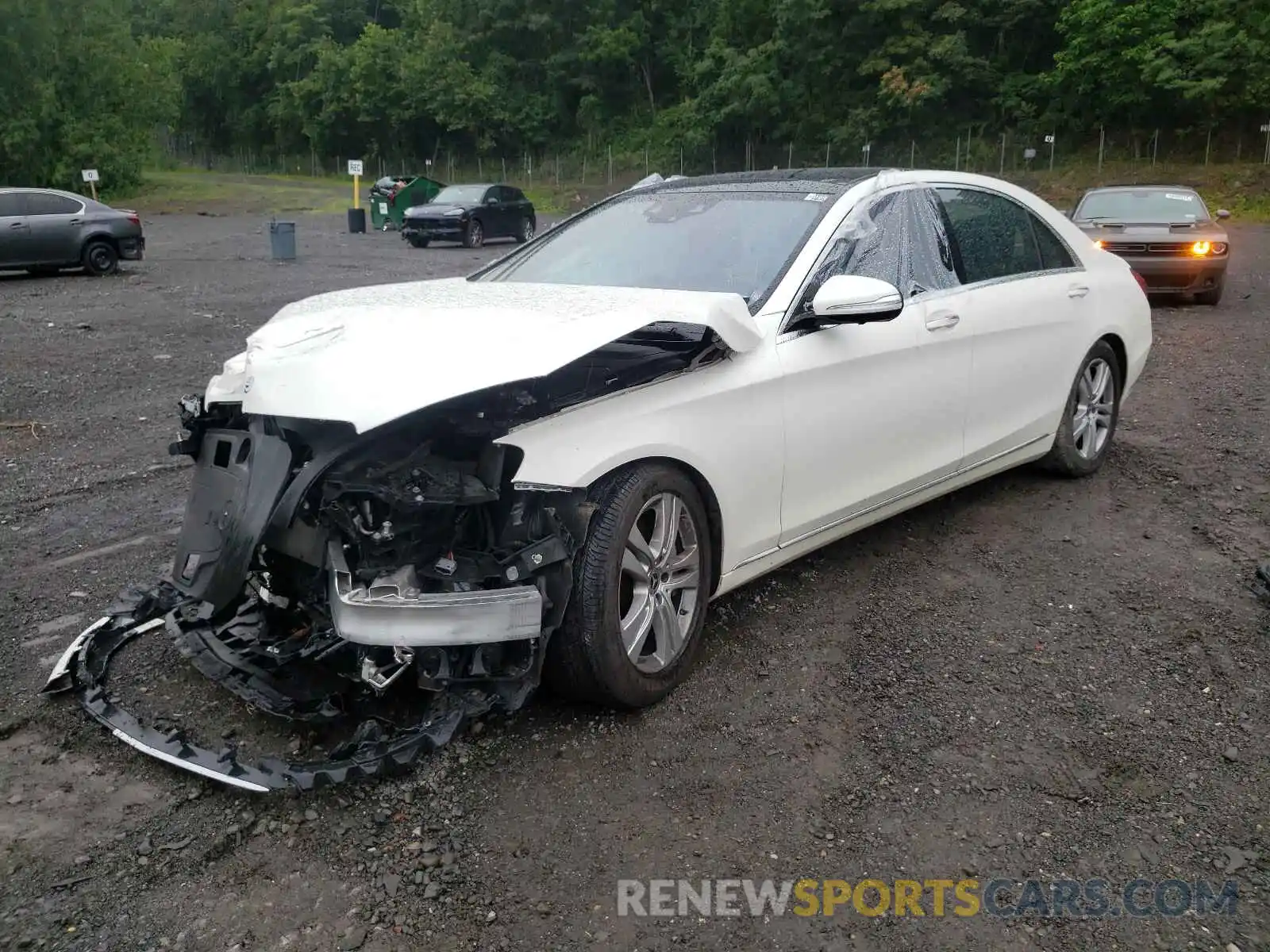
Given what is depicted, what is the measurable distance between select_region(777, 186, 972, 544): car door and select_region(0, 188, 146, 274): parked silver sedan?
1668cm

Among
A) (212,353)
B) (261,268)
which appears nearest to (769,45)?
(261,268)

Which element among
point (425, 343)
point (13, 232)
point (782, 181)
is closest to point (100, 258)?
point (13, 232)

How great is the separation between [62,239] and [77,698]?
16.5 metres

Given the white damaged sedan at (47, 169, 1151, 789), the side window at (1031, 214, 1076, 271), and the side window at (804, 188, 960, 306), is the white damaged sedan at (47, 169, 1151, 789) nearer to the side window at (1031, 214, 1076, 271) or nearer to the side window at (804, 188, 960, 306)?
the side window at (804, 188, 960, 306)

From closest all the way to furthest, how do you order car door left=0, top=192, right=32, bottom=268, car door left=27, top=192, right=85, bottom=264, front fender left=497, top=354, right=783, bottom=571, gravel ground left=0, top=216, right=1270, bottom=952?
gravel ground left=0, top=216, right=1270, bottom=952
front fender left=497, top=354, right=783, bottom=571
car door left=0, top=192, right=32, bottom=268
car door left=27, top=192, right=85, bottom=264

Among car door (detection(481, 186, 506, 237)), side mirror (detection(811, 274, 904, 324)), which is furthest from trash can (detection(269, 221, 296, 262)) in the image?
side mirror (detection(811, 274, 904, 324))

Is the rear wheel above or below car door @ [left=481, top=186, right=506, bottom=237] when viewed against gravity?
below

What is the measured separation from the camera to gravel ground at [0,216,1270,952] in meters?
2.43

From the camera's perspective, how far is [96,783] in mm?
2963

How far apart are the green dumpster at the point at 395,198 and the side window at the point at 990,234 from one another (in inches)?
1028

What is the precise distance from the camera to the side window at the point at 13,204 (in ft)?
55.1

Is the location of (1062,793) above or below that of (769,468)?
below

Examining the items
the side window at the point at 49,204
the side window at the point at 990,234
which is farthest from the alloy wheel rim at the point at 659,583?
the side window at the point at 49,204

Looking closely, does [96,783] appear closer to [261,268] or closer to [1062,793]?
[1062,793]
